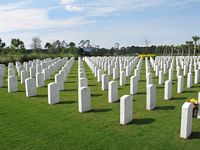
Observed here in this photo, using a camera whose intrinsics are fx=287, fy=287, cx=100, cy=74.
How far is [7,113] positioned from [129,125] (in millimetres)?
3645

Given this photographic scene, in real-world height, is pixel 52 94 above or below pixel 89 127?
above

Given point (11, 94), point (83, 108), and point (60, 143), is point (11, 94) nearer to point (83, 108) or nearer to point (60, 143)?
point (83, 108)

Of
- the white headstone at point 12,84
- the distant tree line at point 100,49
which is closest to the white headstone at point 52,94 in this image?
the white headstone at point 12,84

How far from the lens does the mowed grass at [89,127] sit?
5.64 meters

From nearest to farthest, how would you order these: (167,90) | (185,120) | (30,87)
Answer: (185,120) < (167,90) < (30,87)

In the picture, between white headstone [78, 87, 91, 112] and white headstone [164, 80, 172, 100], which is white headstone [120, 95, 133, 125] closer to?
white headstone [78, 87, 91, 112]

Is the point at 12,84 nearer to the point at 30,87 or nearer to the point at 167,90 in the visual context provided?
the point at 30,87

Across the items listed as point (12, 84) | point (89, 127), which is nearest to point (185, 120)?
point (89, 127)

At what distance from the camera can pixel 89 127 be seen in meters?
6.75

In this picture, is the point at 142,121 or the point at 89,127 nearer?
the point at 89,127

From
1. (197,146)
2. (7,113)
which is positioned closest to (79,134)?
(197,146)

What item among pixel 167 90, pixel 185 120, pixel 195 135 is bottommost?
pixel 195 135

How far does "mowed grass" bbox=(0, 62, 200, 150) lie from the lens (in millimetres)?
5645

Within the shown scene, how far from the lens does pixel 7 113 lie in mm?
8273
